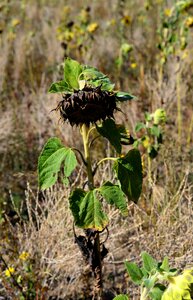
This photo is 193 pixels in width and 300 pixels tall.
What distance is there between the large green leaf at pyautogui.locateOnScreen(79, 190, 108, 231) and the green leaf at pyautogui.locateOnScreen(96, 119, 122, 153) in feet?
0.53

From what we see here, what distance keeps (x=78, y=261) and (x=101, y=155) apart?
2.78 ft

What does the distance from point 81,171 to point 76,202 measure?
895 millimetres

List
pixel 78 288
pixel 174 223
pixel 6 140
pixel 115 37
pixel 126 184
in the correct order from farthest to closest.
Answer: pixel 115 37
pixel 6 140
pixel 78 288
pixel 174 223
pixel 126 184

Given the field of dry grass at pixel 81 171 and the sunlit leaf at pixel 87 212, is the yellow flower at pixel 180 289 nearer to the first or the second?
the sunlit leaf at pixel 87 212

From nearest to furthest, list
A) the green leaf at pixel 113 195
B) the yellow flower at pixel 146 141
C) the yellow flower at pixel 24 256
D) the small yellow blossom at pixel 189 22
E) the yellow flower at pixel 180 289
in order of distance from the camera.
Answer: the yellow flower at pixel 180 289 < the green leaf at pixel 113 195 < the yellow flower at pixel 24 256 < the yellow flower at pixel 146 141 < the small yellow blossom at pixel 189 22

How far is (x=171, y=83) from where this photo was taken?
3.31m

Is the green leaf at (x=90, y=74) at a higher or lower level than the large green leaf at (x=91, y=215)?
higher

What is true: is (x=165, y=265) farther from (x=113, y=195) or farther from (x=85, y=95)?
(x=85, y=95)

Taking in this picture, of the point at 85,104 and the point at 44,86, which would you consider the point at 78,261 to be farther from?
the point at 44,86

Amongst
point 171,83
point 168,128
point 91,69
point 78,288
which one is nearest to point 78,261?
point 78,288

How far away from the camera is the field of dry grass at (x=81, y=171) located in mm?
1979

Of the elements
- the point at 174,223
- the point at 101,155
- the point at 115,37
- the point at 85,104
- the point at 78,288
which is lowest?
the point at 78,288

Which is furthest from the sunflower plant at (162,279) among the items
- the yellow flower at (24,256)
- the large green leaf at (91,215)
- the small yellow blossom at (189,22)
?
the small yellow blossom at (189,22)

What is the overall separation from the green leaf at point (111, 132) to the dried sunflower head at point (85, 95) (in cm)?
6
